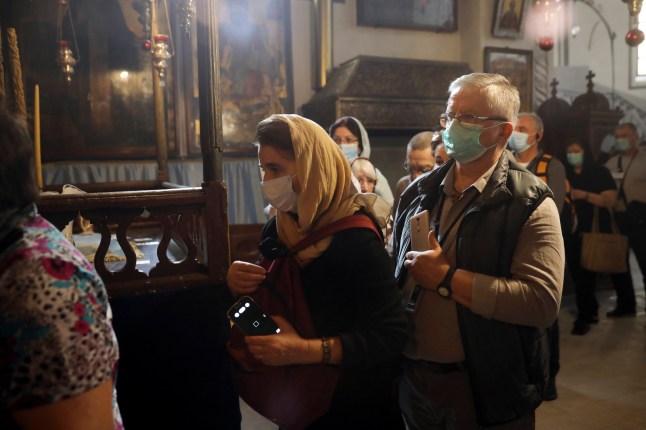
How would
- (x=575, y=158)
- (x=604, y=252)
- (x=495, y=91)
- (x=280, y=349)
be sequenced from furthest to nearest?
(x=575, y=158) → (x=604, y=252) → (x=495, y=91) → (x=280, y=349)

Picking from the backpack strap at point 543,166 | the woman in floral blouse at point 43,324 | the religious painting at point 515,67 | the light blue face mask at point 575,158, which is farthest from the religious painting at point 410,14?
the woman in floral blouse at point 43,324

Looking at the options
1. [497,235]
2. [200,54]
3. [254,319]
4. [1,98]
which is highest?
[200,54]

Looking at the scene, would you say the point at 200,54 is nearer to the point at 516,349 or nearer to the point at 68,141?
the point at 516,349

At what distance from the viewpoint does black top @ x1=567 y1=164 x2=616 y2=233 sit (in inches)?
223

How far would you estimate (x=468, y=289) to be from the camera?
1.66 m

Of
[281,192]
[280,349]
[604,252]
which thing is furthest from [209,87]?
[604,252]

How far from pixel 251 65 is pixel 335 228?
21.0ft

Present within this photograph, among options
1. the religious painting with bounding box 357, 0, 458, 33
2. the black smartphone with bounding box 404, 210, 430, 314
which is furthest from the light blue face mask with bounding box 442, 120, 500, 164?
the religious painting with bounding box 357, 0, 458, 33

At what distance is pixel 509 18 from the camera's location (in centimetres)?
829

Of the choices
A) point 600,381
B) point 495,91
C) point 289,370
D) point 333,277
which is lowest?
point 600,381

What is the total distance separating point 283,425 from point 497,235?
807mm

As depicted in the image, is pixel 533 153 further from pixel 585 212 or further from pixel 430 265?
pixel 430 265

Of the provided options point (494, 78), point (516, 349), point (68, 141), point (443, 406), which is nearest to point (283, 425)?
point (443, 406)

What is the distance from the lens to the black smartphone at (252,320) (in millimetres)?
1468
